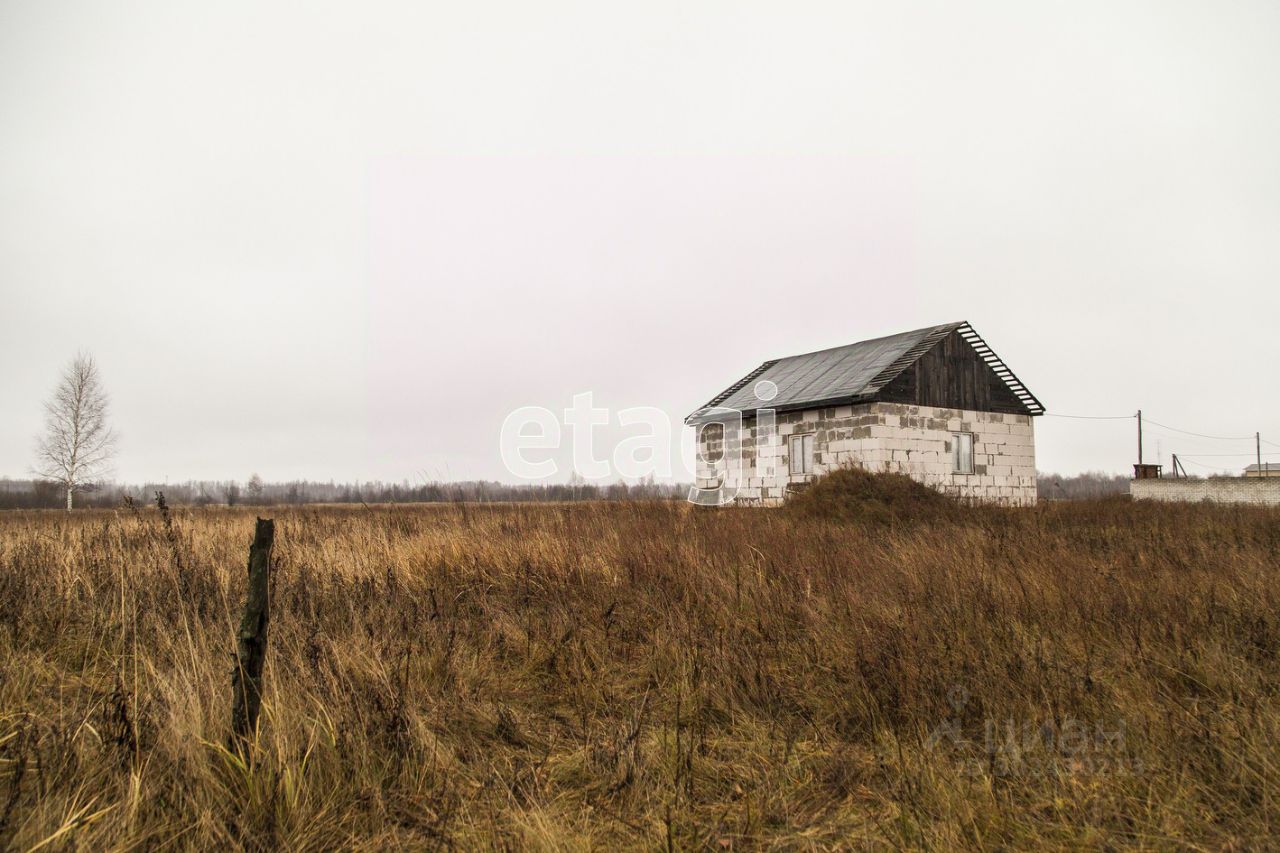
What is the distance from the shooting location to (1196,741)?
2.87 meters

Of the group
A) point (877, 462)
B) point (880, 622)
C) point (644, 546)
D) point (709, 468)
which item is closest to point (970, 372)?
point (877, 462)

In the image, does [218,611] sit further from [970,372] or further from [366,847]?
[970,372]

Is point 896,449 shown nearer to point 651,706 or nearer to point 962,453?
point 962,453

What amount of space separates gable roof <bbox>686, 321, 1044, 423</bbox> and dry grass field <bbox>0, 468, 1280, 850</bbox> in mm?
11806

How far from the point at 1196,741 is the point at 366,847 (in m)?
3.37

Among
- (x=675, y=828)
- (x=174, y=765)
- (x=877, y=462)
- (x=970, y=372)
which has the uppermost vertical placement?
(x=970, y=372)

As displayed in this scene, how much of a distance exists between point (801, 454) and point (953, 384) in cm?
471

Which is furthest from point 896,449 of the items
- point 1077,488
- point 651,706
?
point 1077,488

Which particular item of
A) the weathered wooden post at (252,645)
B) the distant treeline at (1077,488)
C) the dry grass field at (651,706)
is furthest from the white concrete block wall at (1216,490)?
the weathered wooden post at (252,645)

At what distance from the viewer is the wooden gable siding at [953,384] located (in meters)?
18.1

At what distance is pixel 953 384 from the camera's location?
19.2 metres

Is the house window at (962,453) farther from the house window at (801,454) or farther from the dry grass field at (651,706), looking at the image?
the dry grass field at (651,706)

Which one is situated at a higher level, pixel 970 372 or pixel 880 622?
pixel 970 372

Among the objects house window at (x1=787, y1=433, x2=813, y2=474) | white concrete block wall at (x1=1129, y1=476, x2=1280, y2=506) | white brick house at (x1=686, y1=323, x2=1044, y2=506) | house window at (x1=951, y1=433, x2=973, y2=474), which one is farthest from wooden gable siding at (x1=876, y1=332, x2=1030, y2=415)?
white concrete block wall at (x1=1129, y1=476, x2=1280, y2=506)
